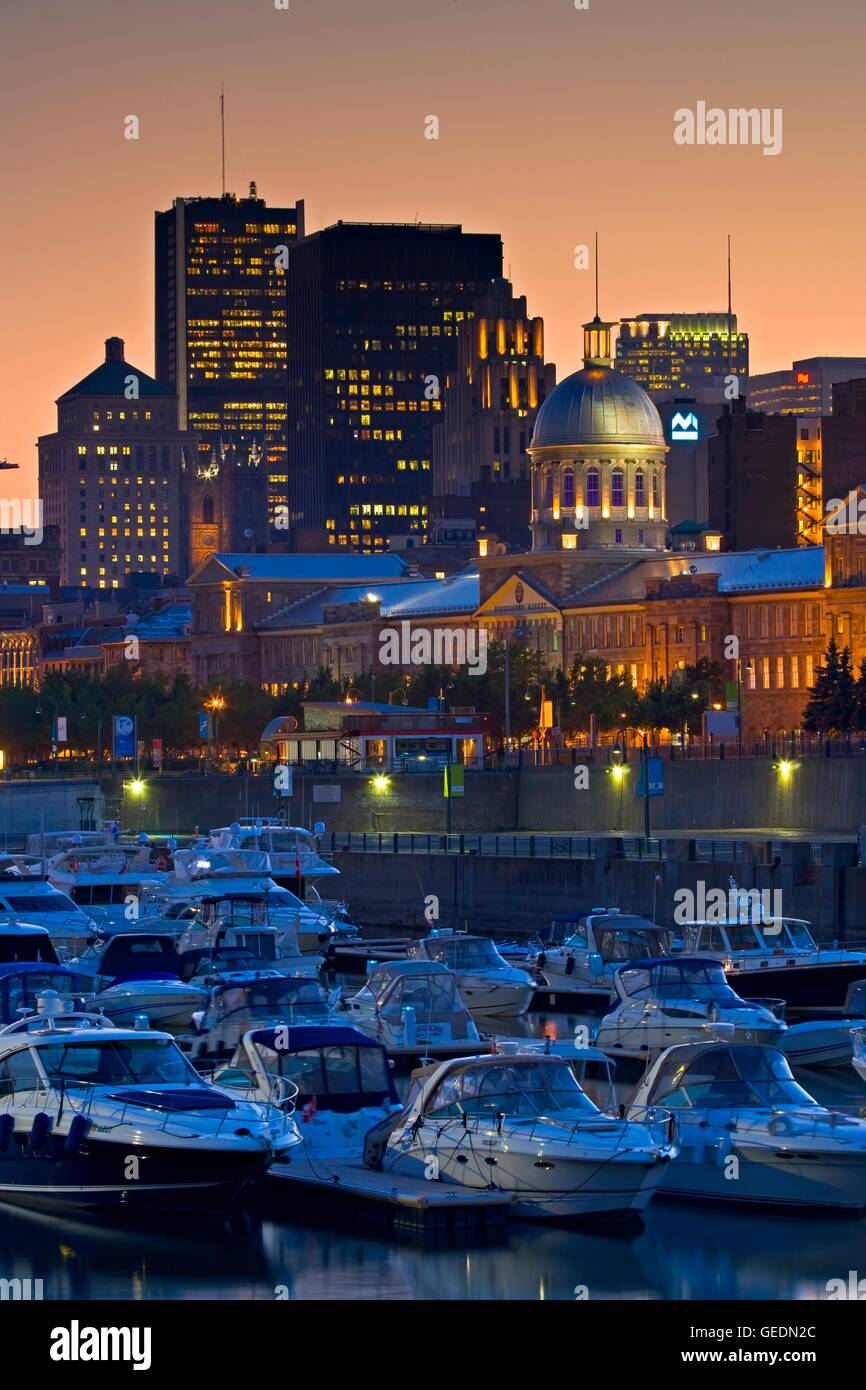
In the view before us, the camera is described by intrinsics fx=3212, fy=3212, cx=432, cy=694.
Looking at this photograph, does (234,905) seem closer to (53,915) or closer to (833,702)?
(53,915)

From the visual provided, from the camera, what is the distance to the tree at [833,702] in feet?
424

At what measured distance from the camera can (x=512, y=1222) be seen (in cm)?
3941

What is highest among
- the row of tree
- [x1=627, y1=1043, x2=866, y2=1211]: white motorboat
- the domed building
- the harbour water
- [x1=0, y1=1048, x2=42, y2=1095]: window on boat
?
the domed building

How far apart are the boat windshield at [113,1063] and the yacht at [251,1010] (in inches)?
263

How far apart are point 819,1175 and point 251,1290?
754cm

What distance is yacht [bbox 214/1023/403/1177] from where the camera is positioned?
42.3 meters

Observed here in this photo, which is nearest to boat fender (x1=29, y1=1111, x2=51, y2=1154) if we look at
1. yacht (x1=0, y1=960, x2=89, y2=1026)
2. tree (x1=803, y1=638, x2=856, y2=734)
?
yacht (x1=0, y1=960, x2=89, y2=1026)

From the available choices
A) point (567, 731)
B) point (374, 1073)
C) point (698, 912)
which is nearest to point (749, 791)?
point (698, 912)

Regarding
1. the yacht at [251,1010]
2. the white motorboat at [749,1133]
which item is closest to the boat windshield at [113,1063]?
the white motorboat at [749,1133]

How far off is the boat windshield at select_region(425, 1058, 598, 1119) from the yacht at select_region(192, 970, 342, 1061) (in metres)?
8.07

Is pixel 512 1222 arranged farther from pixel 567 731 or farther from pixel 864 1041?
pixel 567 731

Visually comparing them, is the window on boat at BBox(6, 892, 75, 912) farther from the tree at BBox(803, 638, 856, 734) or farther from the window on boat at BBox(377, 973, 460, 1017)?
the tree at BBox(803, 638, 856, 734)

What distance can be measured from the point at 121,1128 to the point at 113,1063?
1385 millimetres

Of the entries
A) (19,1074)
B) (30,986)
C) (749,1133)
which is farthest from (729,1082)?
(30,986)
